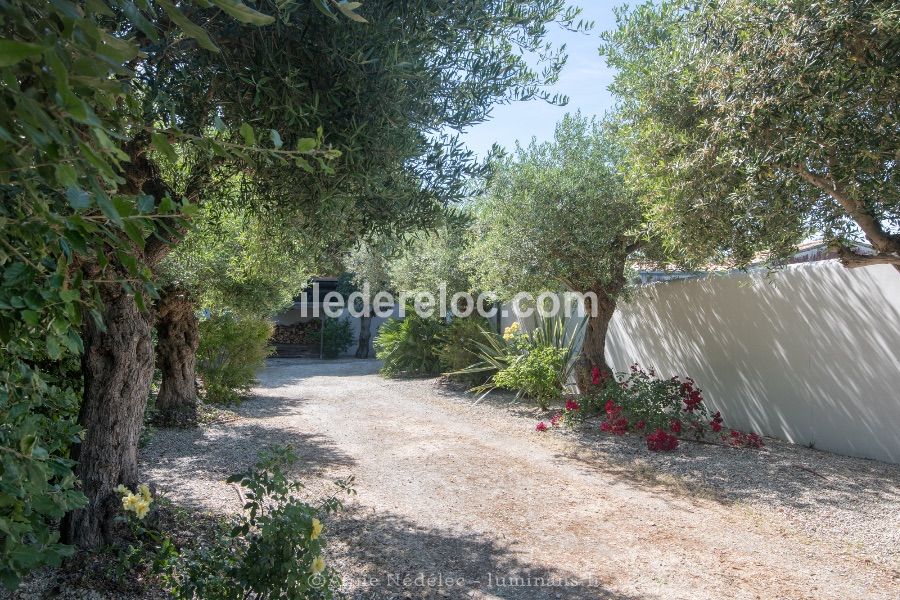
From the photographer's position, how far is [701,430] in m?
7.02

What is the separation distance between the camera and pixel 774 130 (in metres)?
4.51

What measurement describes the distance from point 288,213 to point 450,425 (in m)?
5.41

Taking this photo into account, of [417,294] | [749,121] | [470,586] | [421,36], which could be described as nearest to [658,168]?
[749,121]

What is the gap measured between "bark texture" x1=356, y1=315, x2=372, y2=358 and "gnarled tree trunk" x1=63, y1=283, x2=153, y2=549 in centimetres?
1860

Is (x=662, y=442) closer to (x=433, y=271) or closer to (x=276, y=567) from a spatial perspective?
(x=276, y=567)

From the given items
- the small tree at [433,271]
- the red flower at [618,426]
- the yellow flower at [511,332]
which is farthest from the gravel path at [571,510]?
the small tree at [433,271]

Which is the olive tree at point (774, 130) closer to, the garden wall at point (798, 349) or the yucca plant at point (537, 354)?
the garden wall at point (798, 349)

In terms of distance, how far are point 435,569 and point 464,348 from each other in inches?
359

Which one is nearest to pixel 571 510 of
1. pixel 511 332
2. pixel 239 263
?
pixel 239 263

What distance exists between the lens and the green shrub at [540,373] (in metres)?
9.09

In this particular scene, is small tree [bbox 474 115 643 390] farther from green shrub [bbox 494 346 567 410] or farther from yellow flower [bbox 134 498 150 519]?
yellow flower [bbox 134 498 150 519]

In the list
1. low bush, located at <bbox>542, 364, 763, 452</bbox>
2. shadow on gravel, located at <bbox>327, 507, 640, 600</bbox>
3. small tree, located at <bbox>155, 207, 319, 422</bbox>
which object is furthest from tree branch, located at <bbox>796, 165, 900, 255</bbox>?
small tree, located at <bbox>155, 207, 319, 422</bbox>

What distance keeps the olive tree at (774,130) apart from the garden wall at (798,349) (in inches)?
45.1

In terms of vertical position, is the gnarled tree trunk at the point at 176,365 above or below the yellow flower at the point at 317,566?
above
